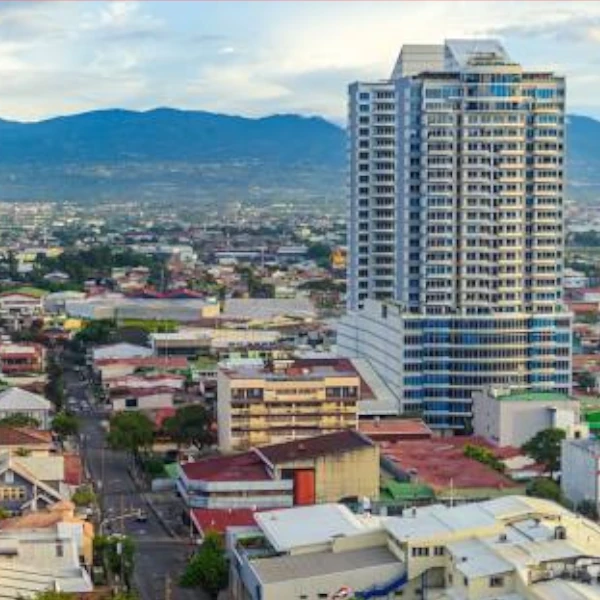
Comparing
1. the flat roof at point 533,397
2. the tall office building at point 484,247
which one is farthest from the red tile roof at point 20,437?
the flat roof at point 533,397

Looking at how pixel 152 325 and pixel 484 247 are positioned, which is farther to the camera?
pixel 152 325

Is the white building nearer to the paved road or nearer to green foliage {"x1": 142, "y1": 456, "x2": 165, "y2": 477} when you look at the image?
Result: the paved road

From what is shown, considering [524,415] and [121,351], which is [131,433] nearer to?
[524,415]

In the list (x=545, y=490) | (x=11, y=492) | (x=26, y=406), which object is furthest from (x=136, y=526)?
(x=26, y=406)

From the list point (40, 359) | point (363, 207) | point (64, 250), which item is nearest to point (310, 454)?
point (363, 207)

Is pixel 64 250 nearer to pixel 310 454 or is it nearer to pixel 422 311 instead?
pixel 422 311

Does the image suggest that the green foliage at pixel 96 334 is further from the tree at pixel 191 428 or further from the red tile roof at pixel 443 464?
the red tile roof at pixel 443 464
